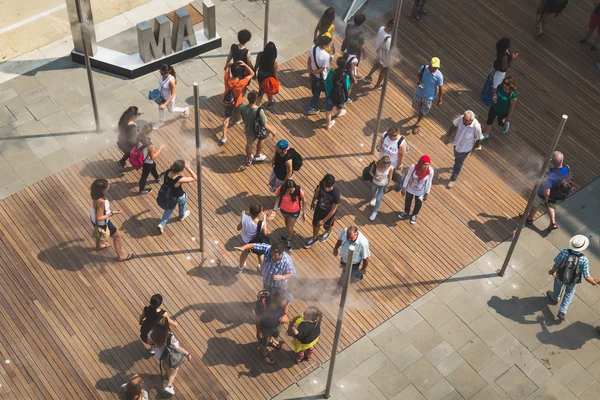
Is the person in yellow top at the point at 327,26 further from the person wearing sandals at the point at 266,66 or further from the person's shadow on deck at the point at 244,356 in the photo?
the person's shadow on deck at the point at 244,356

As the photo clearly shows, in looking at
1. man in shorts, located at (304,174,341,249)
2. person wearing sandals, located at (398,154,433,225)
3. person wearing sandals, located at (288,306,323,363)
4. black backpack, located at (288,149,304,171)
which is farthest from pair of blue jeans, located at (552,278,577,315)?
black backpack, located at (288,149,304,171)

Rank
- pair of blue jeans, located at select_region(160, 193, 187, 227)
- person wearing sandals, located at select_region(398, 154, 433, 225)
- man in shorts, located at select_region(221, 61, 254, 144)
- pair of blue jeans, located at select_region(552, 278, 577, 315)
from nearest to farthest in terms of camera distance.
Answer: pair of blue jeans, located at select_region(552, 278, 577, 315)
person wearing sandals, located at select_region(398, 154, 433, 225)
pair of blue jeans, located at select_region(160, 193, 187, 227)
man in shorts, located at select_region(221, 61, 254, 144)

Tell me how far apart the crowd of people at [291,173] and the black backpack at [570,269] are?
8 centimetres

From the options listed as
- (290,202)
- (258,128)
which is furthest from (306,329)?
(258,128)

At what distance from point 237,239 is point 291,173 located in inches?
62.6

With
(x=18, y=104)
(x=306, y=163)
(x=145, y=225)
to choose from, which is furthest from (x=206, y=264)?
(x=18, y=104)

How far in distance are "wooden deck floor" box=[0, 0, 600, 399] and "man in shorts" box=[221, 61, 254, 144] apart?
2.38ft

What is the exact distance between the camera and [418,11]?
20.5 m

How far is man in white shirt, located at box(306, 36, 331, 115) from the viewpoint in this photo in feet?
56.6

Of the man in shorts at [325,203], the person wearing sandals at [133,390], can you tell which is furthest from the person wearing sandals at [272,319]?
the person wearing sandals at [133,390]

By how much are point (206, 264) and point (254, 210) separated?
1759mm

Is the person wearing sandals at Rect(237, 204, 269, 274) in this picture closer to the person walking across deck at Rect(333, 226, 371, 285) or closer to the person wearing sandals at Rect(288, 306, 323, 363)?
the person walking across deck at Rect(333, 226, 371, 285)

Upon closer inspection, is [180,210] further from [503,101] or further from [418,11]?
[418,11]

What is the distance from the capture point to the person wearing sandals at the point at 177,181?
14859 millimetres
